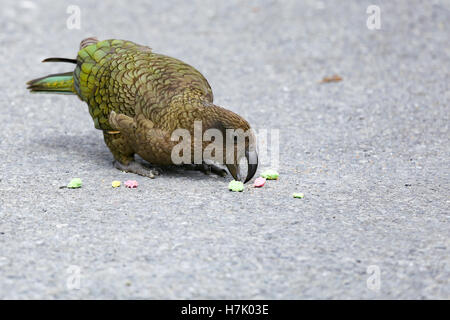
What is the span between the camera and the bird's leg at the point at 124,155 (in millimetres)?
5926

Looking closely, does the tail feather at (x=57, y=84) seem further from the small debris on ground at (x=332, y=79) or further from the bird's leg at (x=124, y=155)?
the small debris on ground at (x=332, y=79)

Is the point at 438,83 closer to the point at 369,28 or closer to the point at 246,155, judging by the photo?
the point at 369,28

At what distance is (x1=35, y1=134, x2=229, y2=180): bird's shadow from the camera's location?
606cm

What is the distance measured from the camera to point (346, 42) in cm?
1041

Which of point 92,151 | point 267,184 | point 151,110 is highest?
point 151,110

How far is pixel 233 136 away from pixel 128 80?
1.18 metres

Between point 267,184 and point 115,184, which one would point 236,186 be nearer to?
point 267,184

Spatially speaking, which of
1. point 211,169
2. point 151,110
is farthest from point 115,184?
point 211,169

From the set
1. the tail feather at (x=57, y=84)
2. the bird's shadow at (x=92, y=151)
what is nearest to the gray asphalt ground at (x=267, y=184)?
the bird's shadow at (x=92, y=151)

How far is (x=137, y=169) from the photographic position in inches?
236
